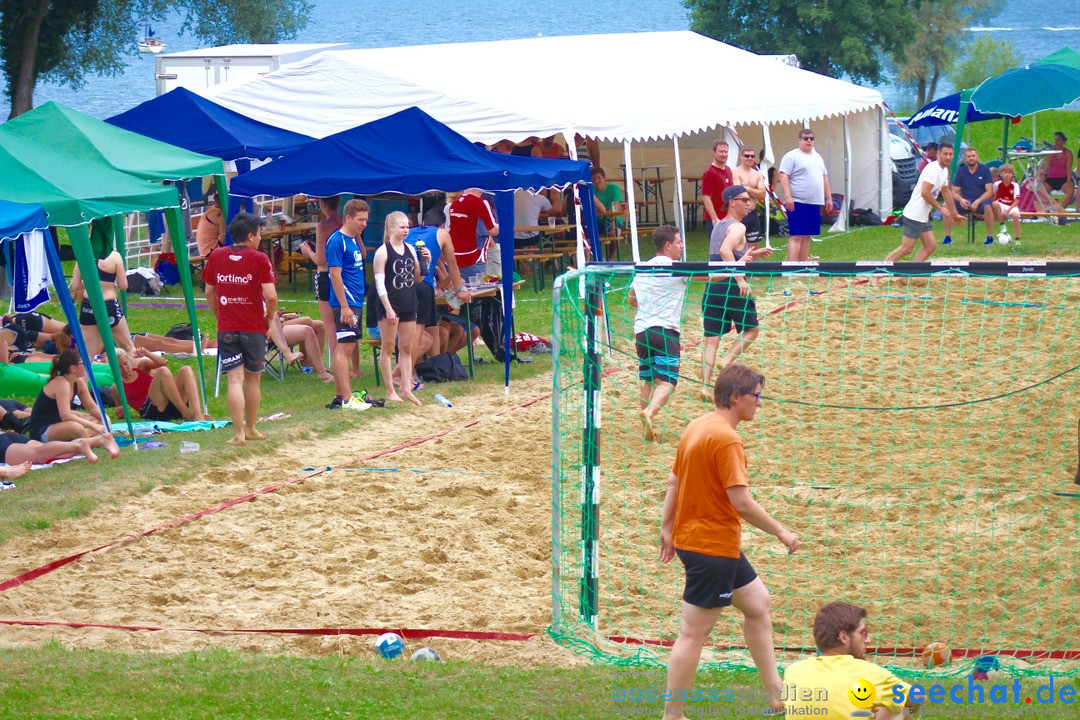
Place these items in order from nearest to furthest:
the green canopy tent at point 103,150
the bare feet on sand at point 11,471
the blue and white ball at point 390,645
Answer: the blue and white ball at point 390,645 < the bare feet on sand at point 11,471 < the green canopy tent at point 103,150

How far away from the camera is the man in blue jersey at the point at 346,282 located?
10.8m

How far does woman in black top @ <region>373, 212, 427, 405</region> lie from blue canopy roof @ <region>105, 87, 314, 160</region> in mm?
5749

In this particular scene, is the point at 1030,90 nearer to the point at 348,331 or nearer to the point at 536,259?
the point at 536,259

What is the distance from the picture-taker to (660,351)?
925 cm

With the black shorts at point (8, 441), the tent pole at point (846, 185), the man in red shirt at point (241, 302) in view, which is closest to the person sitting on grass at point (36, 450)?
the black shorts at point (8, 441)

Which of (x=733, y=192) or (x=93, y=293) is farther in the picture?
(x=733, y=192)

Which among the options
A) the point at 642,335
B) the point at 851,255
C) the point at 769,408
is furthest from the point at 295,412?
the point at 851,255

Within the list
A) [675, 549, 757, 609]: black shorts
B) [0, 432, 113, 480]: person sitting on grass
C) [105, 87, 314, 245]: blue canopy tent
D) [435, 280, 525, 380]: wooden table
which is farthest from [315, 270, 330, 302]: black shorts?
[675, 549, 757, 609]: black shorts

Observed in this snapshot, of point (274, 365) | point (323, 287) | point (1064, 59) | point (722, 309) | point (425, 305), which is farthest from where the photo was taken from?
point (1064, 59)

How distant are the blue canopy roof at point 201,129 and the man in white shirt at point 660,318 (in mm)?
8248

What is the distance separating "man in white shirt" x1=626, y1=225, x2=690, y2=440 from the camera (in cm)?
907

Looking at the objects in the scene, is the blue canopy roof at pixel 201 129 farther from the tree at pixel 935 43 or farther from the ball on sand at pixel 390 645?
the tree at pixel 935 43

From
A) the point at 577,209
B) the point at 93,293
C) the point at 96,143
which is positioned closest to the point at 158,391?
the point at 93,293

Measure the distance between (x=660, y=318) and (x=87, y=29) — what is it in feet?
101
